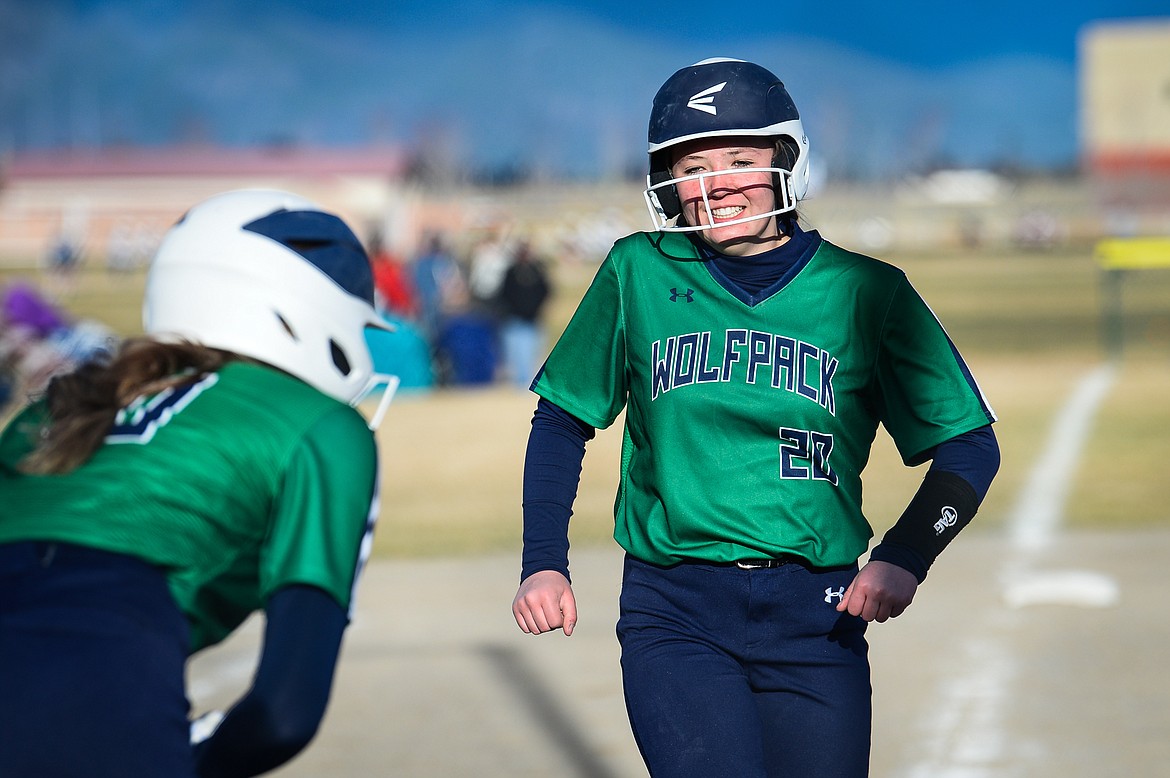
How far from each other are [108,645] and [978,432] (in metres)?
1.84

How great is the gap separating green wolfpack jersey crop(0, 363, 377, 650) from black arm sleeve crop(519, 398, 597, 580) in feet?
2.61

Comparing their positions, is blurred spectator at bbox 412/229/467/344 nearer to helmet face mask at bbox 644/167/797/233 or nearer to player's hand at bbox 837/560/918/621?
helmet face mask at bbox 644/167/797/233

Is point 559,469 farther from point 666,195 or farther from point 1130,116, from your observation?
point 1130,116

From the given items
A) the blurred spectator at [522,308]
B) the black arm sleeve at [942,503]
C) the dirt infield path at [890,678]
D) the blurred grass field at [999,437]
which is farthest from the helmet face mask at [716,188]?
the blurred spectator at [522,308]

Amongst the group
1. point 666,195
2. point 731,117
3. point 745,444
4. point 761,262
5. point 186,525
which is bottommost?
point 745,444

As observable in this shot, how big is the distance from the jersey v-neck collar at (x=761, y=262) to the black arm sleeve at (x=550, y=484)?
44 cm

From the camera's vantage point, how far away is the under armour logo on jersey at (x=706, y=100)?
3.15 metres

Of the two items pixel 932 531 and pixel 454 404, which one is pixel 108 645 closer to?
pixel 932 531

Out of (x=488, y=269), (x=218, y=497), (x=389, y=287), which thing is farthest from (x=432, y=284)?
(x=218, y=497)

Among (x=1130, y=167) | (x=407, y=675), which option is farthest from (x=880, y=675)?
(x=1130, y=167)

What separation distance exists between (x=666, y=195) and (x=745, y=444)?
24.7 inches

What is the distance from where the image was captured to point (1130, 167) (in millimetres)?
42812

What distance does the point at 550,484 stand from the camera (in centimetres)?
323

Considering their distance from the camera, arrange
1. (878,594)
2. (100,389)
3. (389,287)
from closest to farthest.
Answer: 1. (100,389)
2. (878,594)
3. (389,287)
